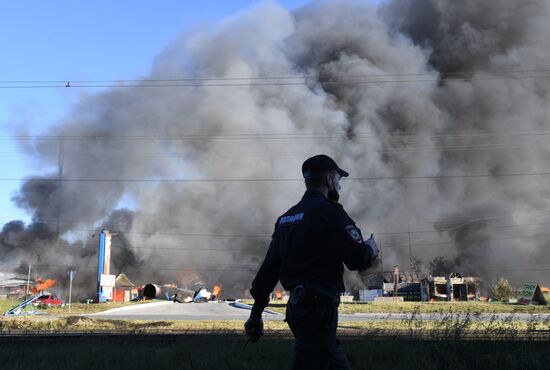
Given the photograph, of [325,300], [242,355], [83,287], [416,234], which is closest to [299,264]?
[325,300]

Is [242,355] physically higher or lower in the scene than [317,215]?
lower

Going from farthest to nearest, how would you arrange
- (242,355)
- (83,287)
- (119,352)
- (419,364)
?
(83,287), (119,352), (242,355), (419,364)

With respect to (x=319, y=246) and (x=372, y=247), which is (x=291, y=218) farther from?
(x=372, y=247)

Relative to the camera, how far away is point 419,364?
14.5 feet

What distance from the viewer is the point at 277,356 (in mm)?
5059

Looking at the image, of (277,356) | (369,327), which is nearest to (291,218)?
(277,356)

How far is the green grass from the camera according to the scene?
14.8ft

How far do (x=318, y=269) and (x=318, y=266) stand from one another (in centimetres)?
1

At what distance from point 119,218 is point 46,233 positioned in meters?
6.94

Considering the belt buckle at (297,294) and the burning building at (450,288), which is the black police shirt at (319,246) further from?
the burning building at (450,288)

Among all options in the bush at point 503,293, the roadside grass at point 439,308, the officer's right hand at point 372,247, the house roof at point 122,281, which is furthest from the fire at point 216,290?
the officer's right hand at point 372,247

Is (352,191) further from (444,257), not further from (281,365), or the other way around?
(281,365)

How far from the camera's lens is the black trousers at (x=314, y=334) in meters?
2.12

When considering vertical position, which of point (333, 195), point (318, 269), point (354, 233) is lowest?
point (318, 269)
